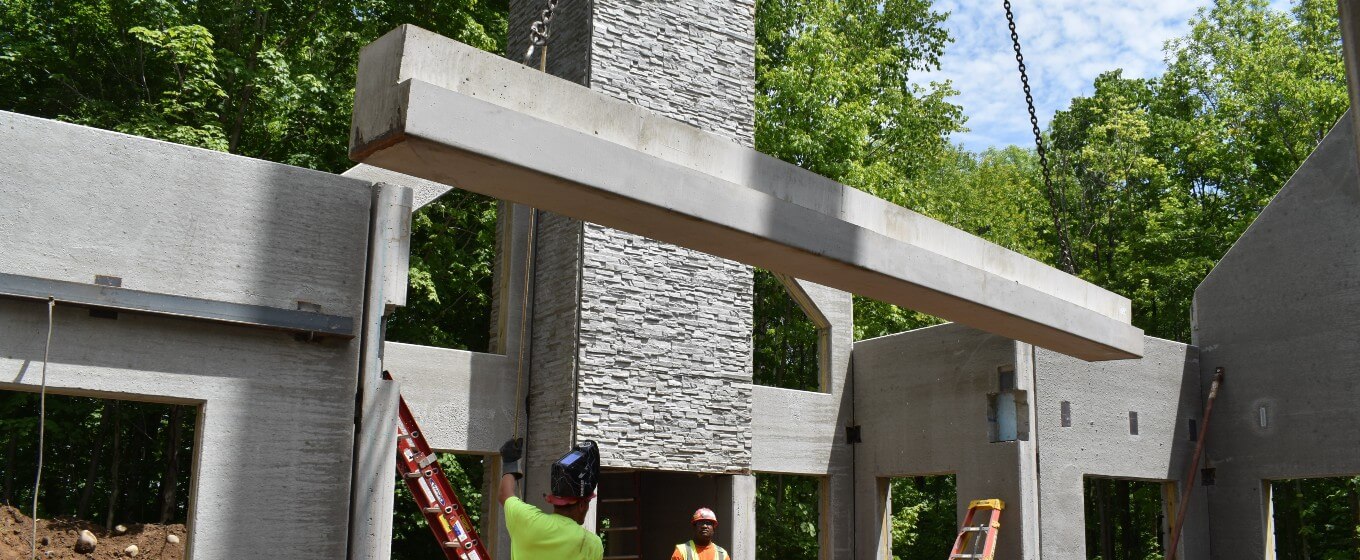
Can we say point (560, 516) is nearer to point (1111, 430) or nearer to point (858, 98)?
point (1111, 430)

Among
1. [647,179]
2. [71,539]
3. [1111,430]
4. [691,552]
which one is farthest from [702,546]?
[71,539]

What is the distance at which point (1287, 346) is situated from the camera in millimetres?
13766

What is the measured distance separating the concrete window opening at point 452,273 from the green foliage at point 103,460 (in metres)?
4.17

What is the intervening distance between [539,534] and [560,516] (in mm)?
167

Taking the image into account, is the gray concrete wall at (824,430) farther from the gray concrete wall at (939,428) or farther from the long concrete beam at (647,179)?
the long concrete beam at (647,179)

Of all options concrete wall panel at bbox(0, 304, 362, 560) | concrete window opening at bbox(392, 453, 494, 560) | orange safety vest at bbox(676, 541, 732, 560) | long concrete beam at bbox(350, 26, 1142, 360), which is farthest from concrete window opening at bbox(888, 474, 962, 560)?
concrete wall panel at bbox(0, 304, 362, 560)

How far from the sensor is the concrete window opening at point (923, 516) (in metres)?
25.9

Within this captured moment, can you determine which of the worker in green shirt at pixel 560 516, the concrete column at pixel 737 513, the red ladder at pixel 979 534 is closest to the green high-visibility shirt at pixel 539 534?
the worker in green shirt at pixel 560 516

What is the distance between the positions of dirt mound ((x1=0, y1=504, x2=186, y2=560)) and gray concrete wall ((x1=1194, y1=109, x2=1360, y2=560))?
12.9 m

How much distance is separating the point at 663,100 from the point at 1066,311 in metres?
5.04

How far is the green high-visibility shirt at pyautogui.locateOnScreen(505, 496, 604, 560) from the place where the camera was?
4.99 meters

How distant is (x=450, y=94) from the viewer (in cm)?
661

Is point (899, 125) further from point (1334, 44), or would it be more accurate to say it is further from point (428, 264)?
point (428, 264)

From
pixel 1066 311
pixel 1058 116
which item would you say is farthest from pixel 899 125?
pixel 1066 311
